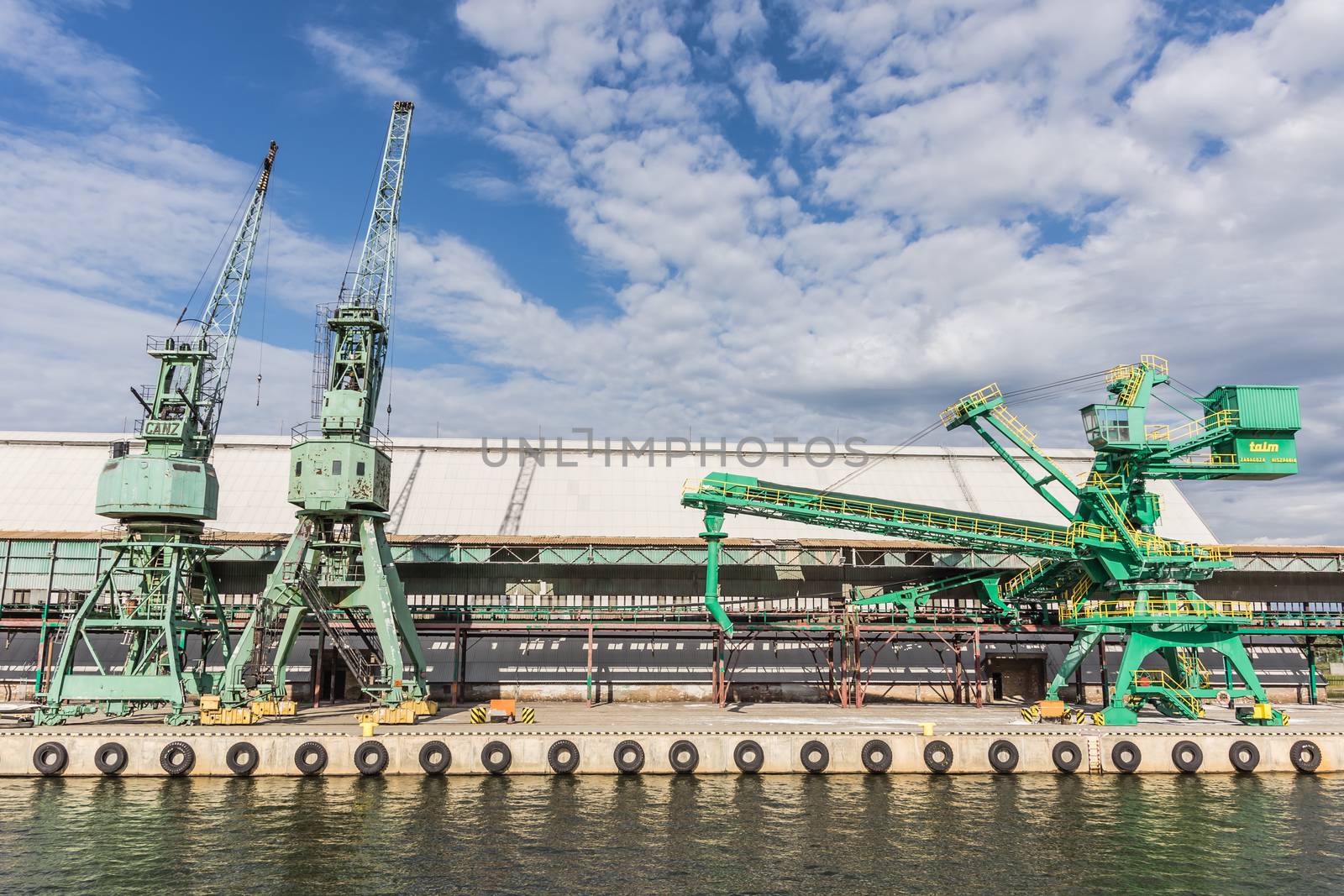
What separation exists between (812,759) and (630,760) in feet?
24.1

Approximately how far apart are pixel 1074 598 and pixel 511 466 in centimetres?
4462

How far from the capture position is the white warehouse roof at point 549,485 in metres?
66.7

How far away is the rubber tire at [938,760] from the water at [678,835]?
27.5 inches

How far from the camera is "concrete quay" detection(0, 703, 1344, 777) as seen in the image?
3547cm

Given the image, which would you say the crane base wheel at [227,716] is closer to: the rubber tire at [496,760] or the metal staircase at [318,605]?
the metal staircase at [318,605]

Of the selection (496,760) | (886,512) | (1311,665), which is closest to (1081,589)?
(886,512)

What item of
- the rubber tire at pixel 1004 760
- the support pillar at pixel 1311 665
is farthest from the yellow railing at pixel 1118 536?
the rubber tire at pixel 1004 760

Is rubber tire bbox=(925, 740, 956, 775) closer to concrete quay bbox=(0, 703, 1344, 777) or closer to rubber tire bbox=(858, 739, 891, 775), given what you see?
concrete quay bbox=(0, 703, 1344, 777)

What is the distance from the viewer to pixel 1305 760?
37031mm

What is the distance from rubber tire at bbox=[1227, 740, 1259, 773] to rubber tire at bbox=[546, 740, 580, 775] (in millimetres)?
27085

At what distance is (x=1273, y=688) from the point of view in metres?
57.2

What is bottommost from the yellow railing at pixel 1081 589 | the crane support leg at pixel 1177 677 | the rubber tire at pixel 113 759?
the rubber tire at pixel 113 759

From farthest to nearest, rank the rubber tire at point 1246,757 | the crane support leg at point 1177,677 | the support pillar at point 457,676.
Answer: the support pillar at point 457,676, the crane support leg at point 1177,677, the rubber tire at point 1246,757

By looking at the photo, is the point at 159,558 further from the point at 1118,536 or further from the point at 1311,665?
the point at 1311,665
